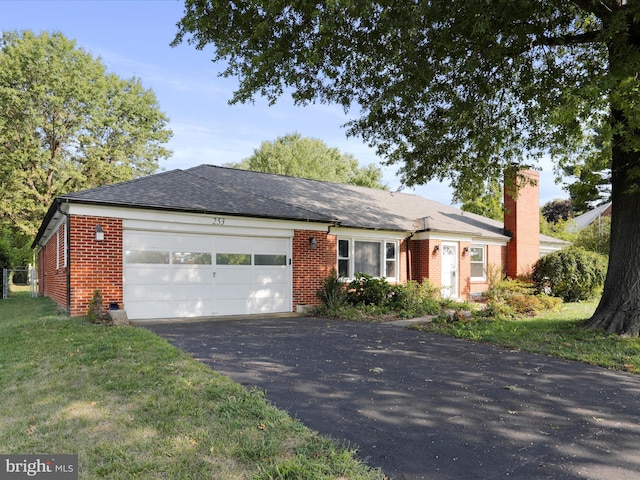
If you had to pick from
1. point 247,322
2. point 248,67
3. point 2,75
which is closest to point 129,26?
point 248,67

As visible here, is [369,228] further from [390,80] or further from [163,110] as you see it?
[163,110]

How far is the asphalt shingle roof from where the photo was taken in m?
10.6

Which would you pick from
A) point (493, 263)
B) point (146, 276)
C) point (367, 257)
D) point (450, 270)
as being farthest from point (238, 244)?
point (493, 263)

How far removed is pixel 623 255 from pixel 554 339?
2288mm

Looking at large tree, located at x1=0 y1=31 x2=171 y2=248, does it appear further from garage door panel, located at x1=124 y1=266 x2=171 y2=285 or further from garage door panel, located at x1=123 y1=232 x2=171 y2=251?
garage door panel, located at x1=124 y1=266 x2=171 y2=285

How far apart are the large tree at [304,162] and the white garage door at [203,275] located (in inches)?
1048

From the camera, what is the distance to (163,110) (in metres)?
31.6

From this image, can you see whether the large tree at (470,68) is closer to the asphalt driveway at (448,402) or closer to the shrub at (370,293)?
the asphalt driveway at (448,402)

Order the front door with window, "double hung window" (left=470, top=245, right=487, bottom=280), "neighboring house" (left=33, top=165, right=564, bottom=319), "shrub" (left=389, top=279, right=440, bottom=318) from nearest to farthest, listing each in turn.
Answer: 1. "neighboring house" (left=33, top=165, right=564, bottom=319)
2. "shrub" (left=389, top=279, right=440, bottom=318)
3. the front door with window
4. "double hung window" (left=470, top=245, right=487, bottom=280)

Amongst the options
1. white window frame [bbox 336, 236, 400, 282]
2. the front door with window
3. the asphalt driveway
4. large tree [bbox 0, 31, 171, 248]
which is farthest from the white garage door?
large tree [bbox 0, 31, 171, 248]

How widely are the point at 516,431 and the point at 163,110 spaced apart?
3324 cm

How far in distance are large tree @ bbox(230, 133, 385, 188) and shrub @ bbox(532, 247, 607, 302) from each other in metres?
24.8

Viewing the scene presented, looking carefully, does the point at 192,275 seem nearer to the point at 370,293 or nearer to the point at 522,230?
the point at 370,293

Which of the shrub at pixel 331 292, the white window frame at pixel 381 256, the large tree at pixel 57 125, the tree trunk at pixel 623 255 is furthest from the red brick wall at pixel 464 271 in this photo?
the large tree at pixel 57 125
